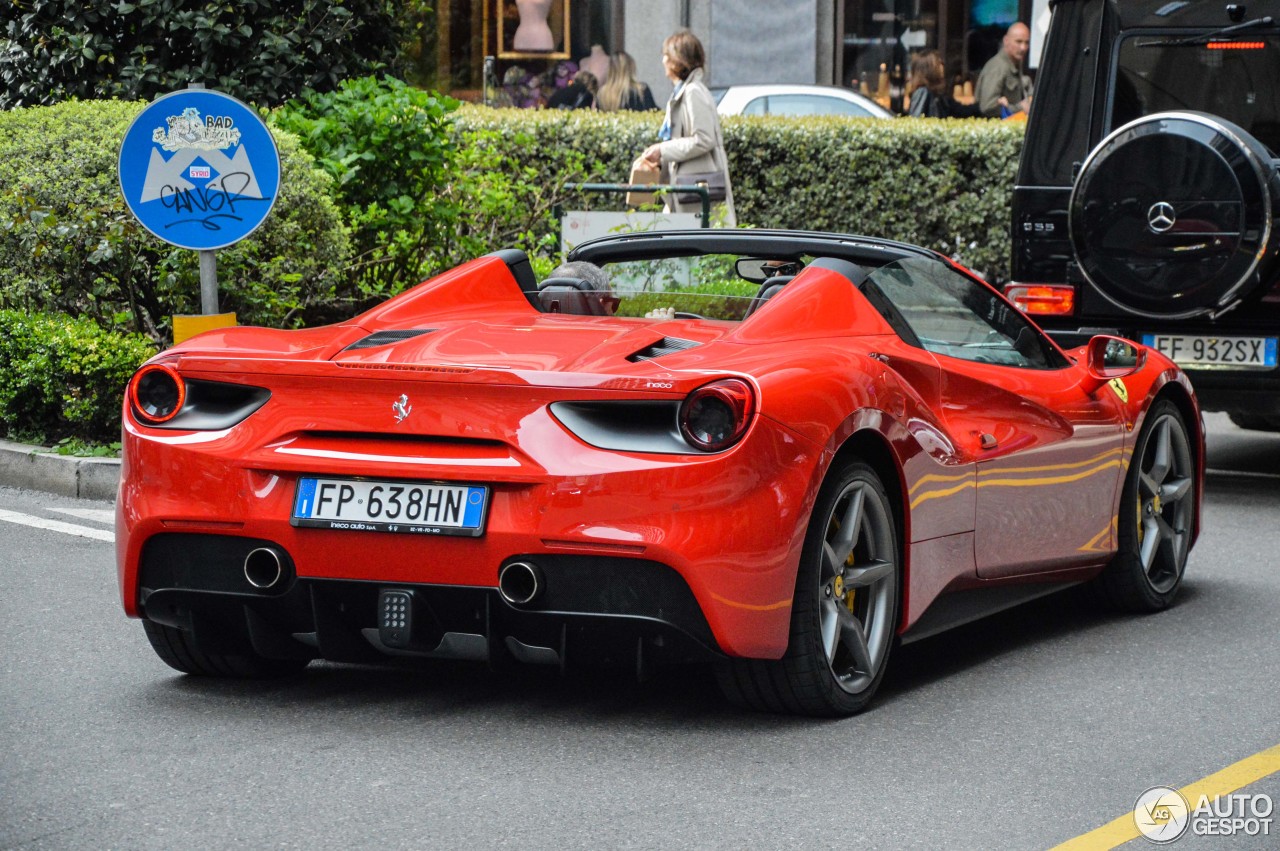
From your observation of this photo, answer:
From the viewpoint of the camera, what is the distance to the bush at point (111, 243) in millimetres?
9289

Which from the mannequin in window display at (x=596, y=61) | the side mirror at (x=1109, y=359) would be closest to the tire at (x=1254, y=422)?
the side mirror at (x=1109, y=359)

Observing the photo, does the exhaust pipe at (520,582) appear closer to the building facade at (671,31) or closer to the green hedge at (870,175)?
the green hedge at (870,175)

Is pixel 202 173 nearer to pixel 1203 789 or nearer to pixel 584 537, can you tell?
pixel 584 537

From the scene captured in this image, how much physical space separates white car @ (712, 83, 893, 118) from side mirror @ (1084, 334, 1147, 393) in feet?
46.3

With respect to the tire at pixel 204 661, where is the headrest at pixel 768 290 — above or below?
above

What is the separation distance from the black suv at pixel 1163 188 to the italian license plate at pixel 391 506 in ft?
14.4

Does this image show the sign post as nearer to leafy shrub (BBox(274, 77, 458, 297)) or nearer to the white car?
leafy shrub (BBox(274, 77, 458, 297))

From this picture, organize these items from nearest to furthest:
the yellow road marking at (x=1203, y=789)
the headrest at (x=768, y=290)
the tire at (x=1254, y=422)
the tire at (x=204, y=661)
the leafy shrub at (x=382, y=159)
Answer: the yellow road marking at (x=1203, y=789), the tire at (x=204, y=661), the headrest at (x=768, y=290), the leafy shrub at (x=382, y=159), the tire at (x=1254, y=422)

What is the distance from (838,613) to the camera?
4973 mm

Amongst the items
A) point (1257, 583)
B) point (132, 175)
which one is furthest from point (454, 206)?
point (1257, 583)

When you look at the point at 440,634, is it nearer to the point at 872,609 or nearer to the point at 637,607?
the point at 637,607

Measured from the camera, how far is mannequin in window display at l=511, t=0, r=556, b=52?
24578 millimetres

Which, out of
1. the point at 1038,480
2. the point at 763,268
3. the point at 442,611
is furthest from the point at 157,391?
A: the point at 1038,480

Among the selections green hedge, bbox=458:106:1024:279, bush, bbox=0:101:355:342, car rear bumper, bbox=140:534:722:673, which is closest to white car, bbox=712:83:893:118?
green hedge, bbox=458:106:1024:279
